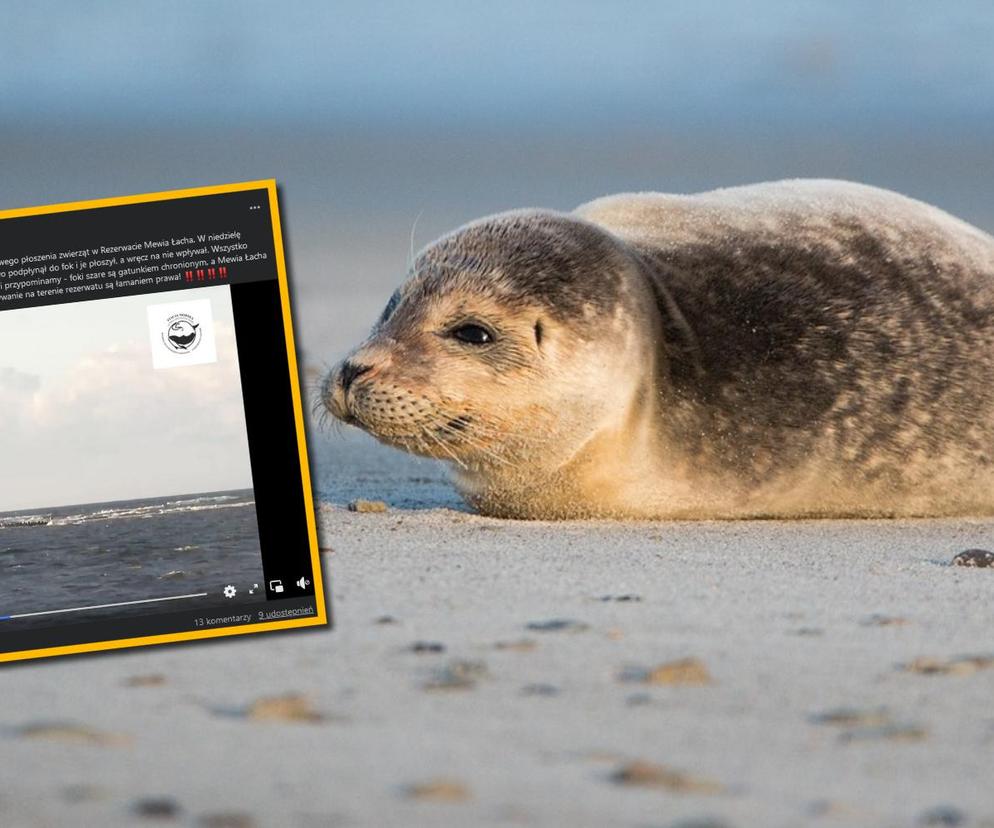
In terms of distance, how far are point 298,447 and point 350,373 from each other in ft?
6.59

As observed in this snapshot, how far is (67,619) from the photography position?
3.95m

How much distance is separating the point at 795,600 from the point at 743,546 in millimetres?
1244

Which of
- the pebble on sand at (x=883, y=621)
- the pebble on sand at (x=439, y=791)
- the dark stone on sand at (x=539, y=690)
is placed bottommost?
the pebble on sand at (x=883, y=621)

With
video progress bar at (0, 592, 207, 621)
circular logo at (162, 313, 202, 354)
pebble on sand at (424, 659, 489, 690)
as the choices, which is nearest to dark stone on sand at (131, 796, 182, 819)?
pebble on sand at (424, 659, 489, 690)

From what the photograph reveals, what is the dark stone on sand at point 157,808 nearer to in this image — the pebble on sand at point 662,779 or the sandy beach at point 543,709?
the sandy beach at point 543,709

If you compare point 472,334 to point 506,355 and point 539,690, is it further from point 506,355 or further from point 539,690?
point 539,690

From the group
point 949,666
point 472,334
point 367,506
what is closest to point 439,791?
point 949,666

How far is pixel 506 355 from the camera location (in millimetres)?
6250

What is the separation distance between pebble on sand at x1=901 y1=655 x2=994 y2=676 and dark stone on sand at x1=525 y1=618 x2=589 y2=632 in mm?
836

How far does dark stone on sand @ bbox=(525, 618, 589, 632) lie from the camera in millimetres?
4020

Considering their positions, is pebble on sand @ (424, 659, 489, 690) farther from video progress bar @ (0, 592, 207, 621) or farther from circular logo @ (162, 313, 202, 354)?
circular logo @ (162, 313, 202, 354)

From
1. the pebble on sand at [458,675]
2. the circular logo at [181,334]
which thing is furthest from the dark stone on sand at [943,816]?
the circular logo at [181,334]

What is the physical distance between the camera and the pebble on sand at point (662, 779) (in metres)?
2.72

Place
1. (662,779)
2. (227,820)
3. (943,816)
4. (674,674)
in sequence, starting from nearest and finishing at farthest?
1. (227,820)
2. (943,816)
3. (662,779)
4. (674,674)
